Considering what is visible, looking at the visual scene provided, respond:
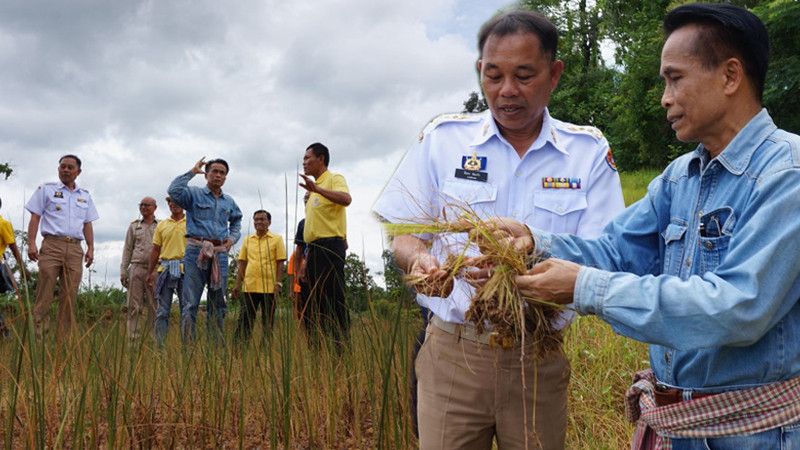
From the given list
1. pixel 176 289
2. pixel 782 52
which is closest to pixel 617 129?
pixel 782 52

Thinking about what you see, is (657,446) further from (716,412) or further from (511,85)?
(511,85)

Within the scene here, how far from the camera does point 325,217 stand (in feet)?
18.1

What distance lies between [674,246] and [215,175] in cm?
558

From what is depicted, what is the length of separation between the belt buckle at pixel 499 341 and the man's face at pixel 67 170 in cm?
727

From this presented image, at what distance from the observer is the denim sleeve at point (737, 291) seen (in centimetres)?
127

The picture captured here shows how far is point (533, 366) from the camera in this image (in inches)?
72.6

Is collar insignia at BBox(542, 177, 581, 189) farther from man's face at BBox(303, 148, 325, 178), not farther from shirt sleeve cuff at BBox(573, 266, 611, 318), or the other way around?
man's face at BBox(303, 148, 325, 178)

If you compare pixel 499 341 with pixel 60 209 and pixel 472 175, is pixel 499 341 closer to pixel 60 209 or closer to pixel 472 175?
pixel 472 175

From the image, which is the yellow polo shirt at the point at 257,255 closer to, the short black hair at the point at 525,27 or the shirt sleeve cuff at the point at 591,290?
the short black hair at the point at 525,27

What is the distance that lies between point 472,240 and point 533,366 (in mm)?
428

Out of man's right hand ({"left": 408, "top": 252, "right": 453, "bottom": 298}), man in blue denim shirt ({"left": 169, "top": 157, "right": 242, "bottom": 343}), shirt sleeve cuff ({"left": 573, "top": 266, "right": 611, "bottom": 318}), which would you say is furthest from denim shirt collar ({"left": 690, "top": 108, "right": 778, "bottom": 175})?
man in blue denim shirt ({"left": 169, "top": 157, "right": 242, "bottom": 343})

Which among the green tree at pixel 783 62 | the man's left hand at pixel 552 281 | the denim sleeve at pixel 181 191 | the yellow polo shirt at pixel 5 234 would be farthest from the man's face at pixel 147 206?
the green tree at pixel 783 62

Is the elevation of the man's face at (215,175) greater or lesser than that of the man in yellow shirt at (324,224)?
greater

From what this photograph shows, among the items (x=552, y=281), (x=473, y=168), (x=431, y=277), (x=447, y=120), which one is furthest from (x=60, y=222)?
(x=552, y=281)
